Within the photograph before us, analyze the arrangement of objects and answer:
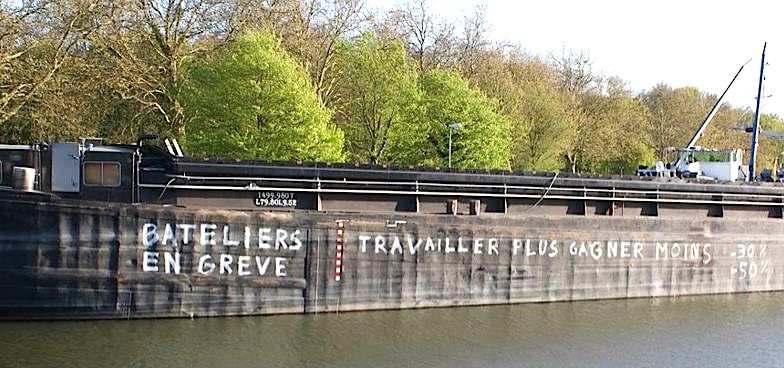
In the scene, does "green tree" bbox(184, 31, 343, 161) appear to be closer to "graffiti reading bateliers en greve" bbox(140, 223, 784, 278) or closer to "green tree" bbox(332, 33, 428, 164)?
"green tree" bbox(332, 33, 428, 164)

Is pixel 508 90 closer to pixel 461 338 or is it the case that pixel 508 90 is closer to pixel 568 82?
pixel 568 82

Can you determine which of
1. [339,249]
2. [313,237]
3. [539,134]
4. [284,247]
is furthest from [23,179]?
[539,134]

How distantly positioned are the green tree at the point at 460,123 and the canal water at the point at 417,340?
58.4ft

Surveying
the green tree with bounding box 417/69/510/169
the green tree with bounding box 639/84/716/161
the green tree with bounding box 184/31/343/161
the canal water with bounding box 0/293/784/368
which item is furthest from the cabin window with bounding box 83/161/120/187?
the green tree with bounding box 639/84/716/161

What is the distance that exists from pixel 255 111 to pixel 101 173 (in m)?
12.5

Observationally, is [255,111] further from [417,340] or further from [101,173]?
[417,340]

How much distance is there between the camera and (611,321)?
819 inches

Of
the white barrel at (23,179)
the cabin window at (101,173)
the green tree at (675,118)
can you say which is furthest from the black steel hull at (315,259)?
the green tree at (675,118)

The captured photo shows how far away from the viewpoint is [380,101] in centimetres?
3938

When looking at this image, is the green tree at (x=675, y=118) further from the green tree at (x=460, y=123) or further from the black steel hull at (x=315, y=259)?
the black steel hull at (x=315, y=259)

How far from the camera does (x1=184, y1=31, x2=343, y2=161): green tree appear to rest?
30.4 metres

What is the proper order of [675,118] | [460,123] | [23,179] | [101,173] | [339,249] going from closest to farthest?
[23,179], [101,173], [339,249], [460,123], [675,118]

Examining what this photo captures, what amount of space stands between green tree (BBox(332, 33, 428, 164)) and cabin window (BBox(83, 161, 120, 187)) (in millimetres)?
22030

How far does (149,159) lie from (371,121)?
22.3 m
